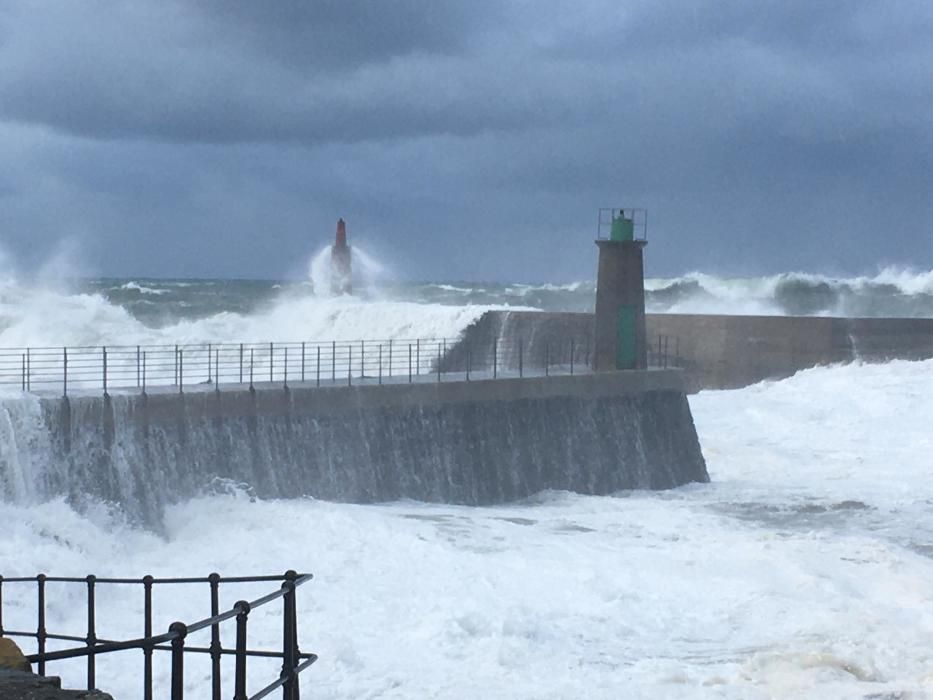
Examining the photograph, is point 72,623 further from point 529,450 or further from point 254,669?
point 529,450

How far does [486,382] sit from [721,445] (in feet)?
27.3

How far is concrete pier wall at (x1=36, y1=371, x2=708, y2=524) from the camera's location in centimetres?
1454

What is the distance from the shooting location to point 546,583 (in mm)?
12844

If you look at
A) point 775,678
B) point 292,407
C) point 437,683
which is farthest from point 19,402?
point 775,678

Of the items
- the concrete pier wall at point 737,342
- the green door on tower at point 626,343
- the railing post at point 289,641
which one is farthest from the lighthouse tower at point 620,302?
Answer: the railing post at point 289,641

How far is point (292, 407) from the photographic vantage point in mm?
16406

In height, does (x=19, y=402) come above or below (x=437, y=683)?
above

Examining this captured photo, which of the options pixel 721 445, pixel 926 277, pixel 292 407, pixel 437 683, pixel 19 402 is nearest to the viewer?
pixel 437 683

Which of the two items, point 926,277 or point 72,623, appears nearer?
point 72,623

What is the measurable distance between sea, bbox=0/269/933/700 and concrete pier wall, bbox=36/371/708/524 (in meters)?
0.33

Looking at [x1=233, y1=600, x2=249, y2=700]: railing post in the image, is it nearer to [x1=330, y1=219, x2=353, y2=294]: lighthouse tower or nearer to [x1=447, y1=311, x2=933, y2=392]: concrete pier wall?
[x1=447, y1=311, x2=933, y2=392]: concrete pier wall

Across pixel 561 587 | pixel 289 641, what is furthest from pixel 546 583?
pixel 289 641

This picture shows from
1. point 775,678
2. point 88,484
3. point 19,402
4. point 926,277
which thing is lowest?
point 775,678

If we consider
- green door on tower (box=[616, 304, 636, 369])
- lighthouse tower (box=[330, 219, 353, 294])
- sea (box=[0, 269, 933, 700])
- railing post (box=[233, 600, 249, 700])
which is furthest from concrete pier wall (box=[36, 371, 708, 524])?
lighthouse tower (box=[330, 219, 353, 294])
